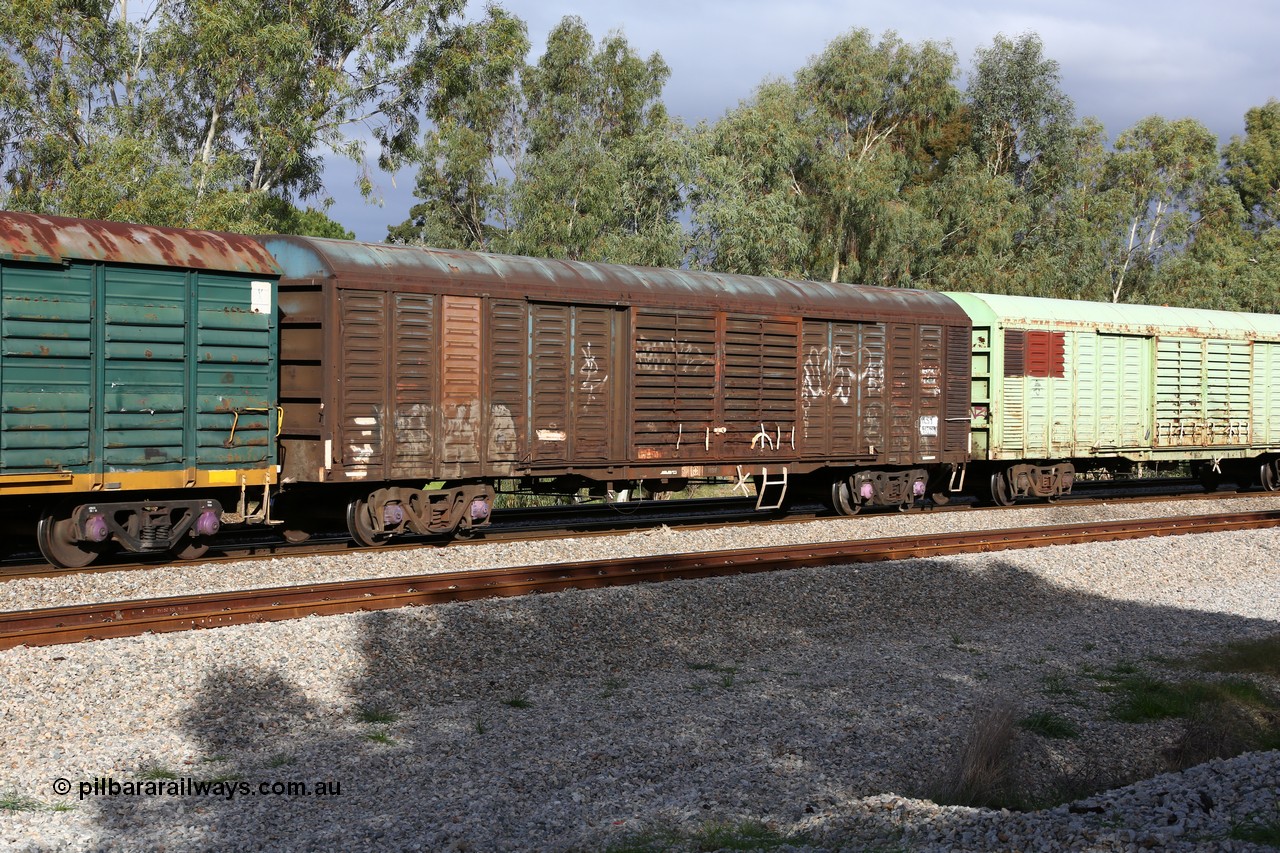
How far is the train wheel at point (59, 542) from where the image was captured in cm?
1193

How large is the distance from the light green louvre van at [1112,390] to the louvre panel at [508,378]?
9431 mm

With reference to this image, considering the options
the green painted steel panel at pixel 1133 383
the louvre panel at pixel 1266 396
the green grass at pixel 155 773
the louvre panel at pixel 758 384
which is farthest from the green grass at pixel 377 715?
the louvre panel at pixel 1266 396

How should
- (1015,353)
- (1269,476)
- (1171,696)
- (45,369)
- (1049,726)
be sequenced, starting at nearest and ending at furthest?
(1049,726), (1171,696), (45,369), (1015,353), (1269,476)

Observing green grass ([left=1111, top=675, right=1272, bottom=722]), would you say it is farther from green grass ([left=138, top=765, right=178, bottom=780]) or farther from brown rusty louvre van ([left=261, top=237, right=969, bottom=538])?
brown rusty louvre van ([left=261, top=237, right=969, bottom=538])

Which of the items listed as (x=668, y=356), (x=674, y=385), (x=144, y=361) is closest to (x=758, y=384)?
(x=674, y=385)

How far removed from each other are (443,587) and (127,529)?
3672mm

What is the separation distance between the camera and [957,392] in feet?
64.9

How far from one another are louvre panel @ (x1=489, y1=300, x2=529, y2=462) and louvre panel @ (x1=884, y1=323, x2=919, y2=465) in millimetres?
6828

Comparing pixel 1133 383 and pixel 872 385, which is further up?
pixel 1133 383

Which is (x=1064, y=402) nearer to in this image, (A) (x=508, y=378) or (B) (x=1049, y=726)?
(A) (x=508, y=378)

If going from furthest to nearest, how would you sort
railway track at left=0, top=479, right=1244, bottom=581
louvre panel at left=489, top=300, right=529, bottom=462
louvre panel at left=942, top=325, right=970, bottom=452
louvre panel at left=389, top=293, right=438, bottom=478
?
1. louvre panel at left=942, top=325, right=970, bottom=452
2. louvre panel at left=489, top=300, right=529, bottom=462
3. louvre panel at left=389, top=293, right=438, bottom=478
4. railway track at left=0, top=479, right=1244, bottom=581

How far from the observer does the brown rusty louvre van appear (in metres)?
13.6

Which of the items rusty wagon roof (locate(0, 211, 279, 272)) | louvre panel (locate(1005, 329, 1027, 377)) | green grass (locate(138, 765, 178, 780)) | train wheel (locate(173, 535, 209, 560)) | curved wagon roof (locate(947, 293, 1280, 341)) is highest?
curved wagon roof (locate(947, 293, 1280, 341))

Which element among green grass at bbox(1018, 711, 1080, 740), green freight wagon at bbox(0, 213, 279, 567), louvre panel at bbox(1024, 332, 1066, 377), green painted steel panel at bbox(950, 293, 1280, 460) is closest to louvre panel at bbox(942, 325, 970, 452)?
green painted steel panel at bbox(950, 293, 1280, 460)
